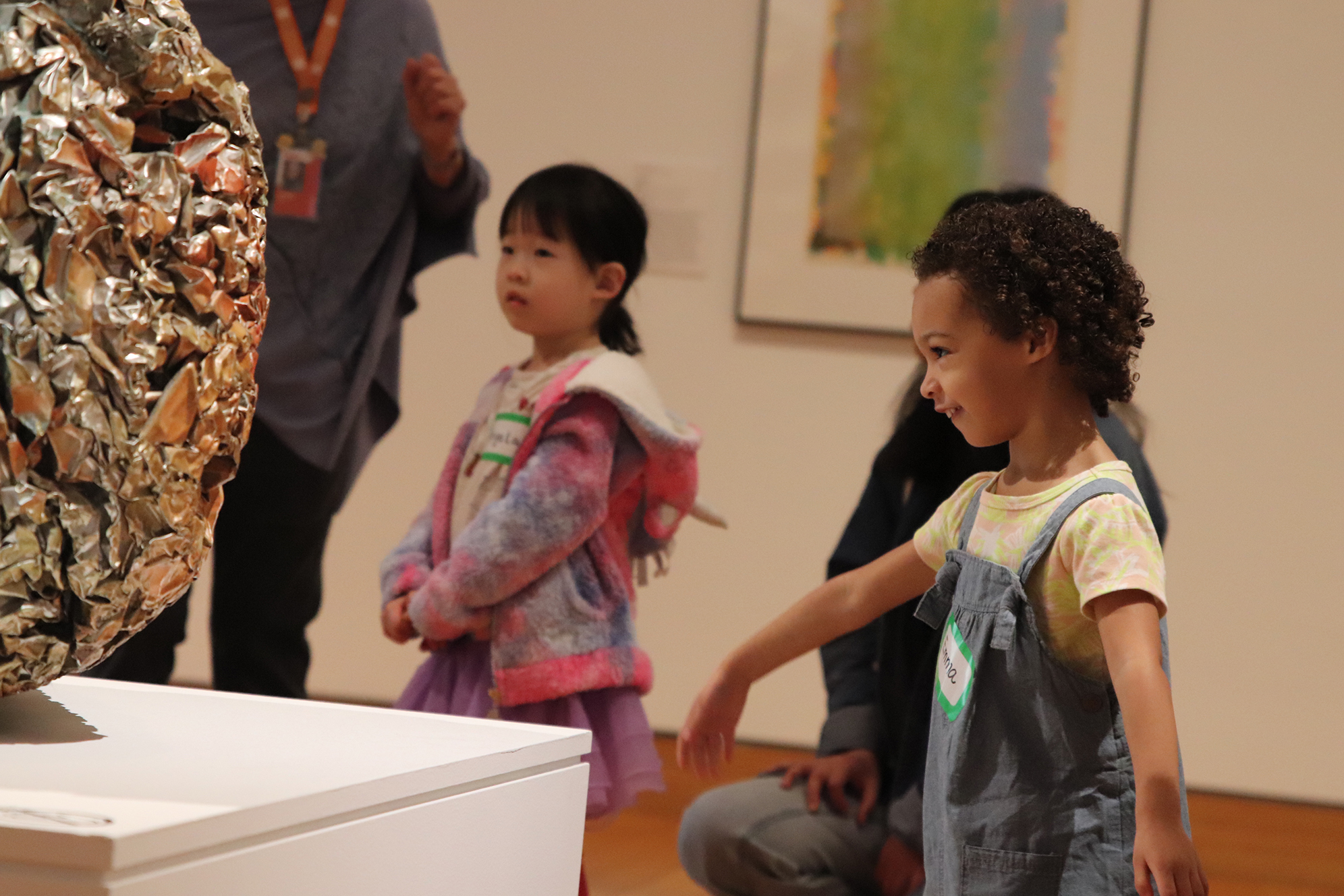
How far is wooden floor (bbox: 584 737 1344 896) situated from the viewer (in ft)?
7.55

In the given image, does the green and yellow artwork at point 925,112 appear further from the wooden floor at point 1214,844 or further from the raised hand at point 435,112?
the raised hand at point 435,112

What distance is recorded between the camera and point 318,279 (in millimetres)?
1832

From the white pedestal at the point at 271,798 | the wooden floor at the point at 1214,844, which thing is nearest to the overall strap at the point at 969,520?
the white pedestal at the point at 271,798

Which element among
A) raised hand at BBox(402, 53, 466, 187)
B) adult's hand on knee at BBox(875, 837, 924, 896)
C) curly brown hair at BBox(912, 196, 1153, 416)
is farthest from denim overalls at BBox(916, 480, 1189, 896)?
raised hand at BBox(402, 53, 466, 187)

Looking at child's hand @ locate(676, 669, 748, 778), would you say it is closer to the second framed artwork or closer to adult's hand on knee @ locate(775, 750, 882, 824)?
adult's hand on knee @ locate(775, 750, 882, 824)

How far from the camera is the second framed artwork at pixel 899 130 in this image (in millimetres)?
3391

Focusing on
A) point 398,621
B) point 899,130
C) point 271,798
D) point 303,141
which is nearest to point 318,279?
point 303,141

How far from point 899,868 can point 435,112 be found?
1075 mm

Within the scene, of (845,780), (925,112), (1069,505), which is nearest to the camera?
(1069,505)

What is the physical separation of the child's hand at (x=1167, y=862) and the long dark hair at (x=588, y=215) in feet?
3.33

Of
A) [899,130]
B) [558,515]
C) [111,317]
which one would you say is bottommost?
[558,515]

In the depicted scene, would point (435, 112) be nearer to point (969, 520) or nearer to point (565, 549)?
point (565, 549)

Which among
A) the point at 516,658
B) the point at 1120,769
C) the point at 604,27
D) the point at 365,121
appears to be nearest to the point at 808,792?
the point at 516,658

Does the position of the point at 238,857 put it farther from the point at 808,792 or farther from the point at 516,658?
the point at 808,792
